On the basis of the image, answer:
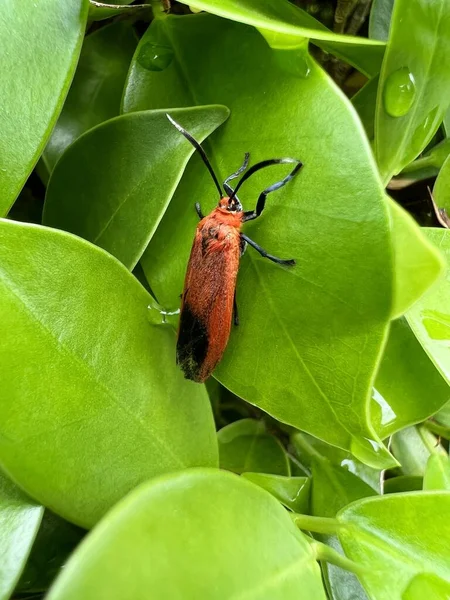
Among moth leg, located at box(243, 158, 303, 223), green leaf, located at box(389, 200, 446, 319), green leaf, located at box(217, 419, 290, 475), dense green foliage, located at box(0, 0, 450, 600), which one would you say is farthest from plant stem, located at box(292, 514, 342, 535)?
moth leg, located at box(243, 158, 303, 223)

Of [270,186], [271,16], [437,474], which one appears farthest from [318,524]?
[271,16]

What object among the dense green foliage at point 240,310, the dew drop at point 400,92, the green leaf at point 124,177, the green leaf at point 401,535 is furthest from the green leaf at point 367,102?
the green leaf at point 401,535

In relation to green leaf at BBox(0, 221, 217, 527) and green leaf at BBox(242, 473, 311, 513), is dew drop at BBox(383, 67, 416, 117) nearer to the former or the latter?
green leaf at BBox(0, 221, 217, 527)

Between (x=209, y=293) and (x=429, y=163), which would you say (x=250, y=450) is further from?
(x=429, y=163)

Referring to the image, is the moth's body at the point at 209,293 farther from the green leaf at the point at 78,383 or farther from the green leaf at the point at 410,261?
the green leaf at the point at 410,261

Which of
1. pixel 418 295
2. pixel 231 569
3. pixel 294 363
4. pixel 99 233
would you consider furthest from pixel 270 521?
pixel 99 233

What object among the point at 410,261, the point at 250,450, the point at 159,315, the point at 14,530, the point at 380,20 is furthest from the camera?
the point at 250,450

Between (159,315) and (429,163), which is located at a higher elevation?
(429,163)

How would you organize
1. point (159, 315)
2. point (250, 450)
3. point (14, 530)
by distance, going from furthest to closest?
point (250, 450) → point (159, 315) → point (14, 530)
